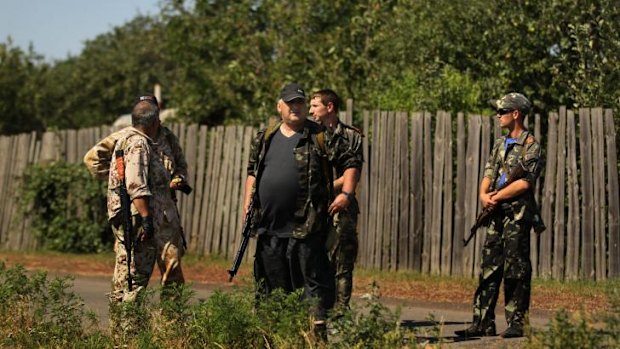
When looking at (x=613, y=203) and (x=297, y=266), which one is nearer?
(x=297, y=266)

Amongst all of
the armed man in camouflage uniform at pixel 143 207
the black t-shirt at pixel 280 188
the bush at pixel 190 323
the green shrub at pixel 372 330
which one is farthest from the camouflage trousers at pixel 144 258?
the green shrub at pixel 372 330

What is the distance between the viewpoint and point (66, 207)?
1861 cm

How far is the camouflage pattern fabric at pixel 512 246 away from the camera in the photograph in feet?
29.7

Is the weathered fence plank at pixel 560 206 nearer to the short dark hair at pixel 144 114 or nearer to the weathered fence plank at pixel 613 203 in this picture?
the weathered fence plank at pixel 613 203

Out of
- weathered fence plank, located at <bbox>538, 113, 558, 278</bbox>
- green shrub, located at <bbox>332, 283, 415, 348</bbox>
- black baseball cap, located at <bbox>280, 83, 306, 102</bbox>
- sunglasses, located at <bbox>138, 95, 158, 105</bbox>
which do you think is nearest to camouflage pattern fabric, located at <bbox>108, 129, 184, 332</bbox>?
sunglasses, located at <bbox>138, 95, 158, 105</bbox>

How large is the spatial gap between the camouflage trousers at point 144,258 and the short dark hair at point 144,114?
2.31 ft

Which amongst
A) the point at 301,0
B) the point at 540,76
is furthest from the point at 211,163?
the point at 301,0

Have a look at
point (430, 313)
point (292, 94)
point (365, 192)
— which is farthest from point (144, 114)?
point (365, 192)

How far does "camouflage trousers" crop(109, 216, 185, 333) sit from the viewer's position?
28.9 feet

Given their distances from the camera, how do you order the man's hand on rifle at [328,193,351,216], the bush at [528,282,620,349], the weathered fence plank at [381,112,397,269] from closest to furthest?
the bush at [528,282,620,349]
the man's hand on rifle at [328,193,351,216]
the weathered fence plank at [381,112,397,269]

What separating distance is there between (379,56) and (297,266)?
40.3 feet

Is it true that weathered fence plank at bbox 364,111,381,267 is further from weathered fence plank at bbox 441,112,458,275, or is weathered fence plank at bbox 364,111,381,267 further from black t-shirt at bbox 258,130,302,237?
black t-shirt at bbox 258,130,302,237

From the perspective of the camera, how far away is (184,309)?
26.5 feet

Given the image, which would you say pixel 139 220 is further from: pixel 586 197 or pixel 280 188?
pixel 586 197
